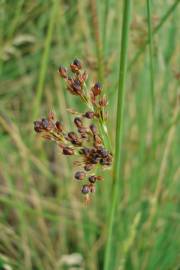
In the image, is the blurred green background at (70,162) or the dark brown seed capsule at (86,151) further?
the blurred green background at (70,162)

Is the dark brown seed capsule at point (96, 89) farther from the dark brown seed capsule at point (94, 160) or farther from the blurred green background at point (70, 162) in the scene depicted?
the blurred green background at point (70, 162)

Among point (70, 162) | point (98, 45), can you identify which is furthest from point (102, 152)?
point (70, 162)

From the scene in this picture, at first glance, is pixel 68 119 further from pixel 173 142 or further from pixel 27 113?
pixel 173 142

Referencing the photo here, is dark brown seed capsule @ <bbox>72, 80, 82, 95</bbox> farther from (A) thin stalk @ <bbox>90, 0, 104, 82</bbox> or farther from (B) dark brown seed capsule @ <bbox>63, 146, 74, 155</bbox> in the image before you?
(A) thin stalk @ <bbox>90, 0, 104, 82</bbox>

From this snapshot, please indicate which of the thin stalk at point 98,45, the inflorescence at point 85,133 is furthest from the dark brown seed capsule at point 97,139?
the thin stalk at point 98,45

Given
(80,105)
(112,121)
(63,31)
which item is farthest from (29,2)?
(112,121)
